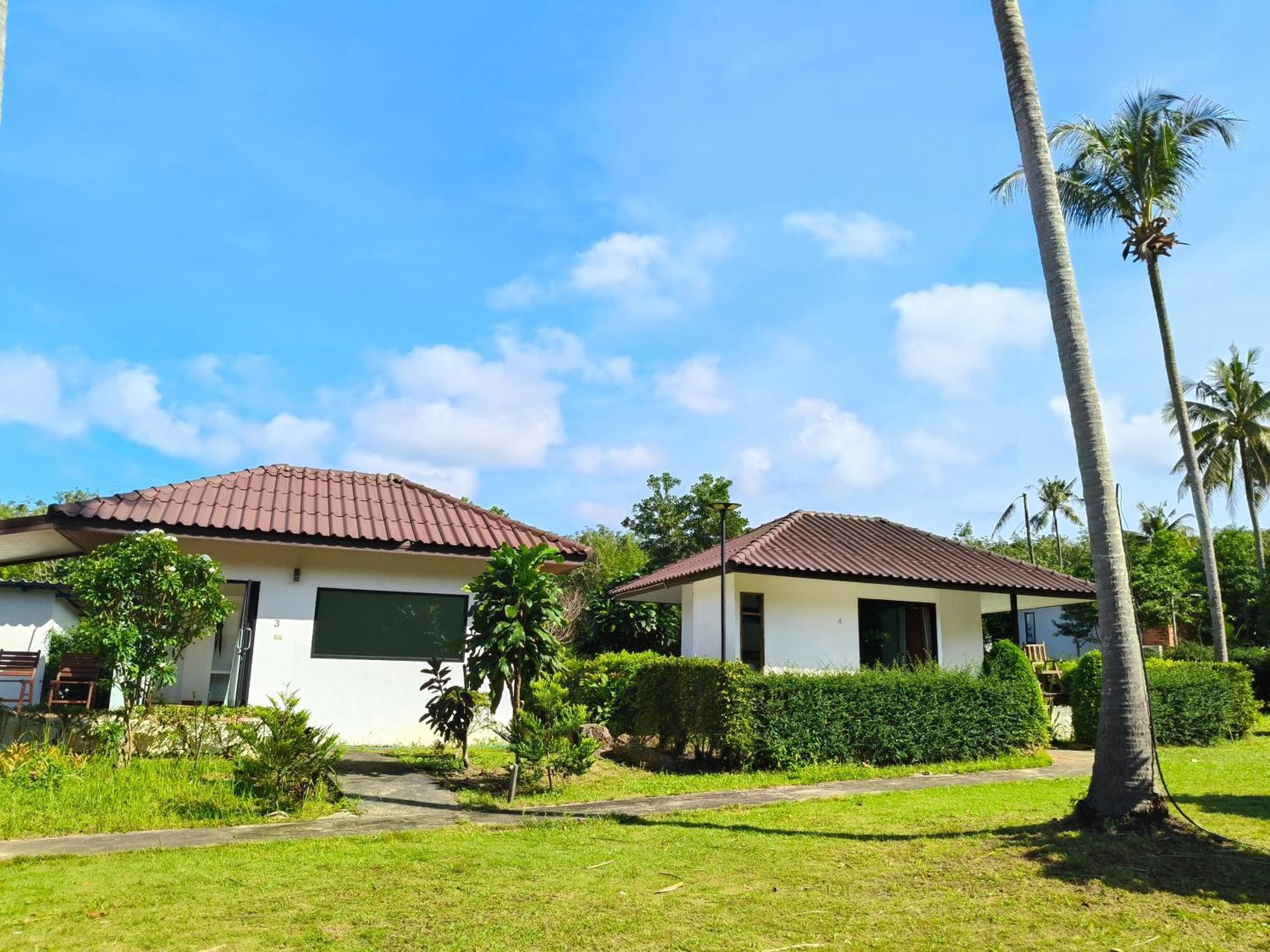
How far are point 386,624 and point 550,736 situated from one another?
4738 mm

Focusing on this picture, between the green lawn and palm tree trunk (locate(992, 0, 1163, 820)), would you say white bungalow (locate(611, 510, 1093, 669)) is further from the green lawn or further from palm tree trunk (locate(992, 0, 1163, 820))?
the green lawn

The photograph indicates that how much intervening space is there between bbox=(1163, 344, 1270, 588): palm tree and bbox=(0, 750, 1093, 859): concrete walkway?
26562mm

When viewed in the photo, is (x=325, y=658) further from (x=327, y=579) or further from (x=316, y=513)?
(x=316, y=513)

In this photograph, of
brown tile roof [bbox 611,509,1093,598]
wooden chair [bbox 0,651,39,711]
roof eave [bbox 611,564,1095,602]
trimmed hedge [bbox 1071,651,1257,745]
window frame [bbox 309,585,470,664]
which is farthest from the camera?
brown tile roof [bbox 611,509,1093,598]

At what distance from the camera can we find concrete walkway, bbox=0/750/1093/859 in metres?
7.11

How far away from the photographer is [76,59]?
7965 millimetres

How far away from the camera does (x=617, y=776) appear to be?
11.2m

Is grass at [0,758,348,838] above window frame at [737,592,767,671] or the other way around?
the other way around

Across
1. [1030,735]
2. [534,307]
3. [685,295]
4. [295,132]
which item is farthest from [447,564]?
[1030,735]

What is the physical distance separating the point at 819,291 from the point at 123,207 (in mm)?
9800

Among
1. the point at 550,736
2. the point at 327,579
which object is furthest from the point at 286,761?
the point at 327,579

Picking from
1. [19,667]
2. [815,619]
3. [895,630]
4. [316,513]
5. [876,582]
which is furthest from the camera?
[895,630]

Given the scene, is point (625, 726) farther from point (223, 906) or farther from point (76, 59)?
point (76, 59)

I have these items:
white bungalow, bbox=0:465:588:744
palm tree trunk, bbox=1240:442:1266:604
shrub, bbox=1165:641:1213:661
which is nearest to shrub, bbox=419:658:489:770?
white bungalow, bbox=0:465:588:744
